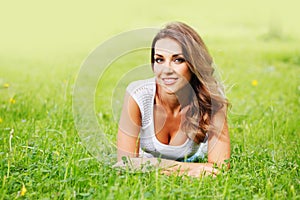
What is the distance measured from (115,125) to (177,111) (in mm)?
963

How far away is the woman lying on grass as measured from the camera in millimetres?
3117

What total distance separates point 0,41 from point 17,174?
11535 millimetres

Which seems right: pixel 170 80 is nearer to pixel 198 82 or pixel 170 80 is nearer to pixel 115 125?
pixel 198 82

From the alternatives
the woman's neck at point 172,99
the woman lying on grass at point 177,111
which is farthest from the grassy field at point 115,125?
the woman's neck at point 172,99

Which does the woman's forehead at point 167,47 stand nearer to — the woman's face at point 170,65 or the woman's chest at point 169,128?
the woman's face at point 170,65

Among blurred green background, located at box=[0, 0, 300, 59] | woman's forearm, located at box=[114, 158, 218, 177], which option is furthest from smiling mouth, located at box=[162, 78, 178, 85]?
blurred green background, located at box=[0, 0, 300, 59]

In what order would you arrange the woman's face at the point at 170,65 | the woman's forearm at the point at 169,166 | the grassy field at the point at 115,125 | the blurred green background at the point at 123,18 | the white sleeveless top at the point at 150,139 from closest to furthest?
the grassy field at the point at 115,125 < the woman's forearm at the point at 169,166 < the woman's face at the point at 170,65 < the white sleeveless top at the point at 150,139 < the blurred green background at the point at 123,18

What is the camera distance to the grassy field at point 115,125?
260 centimetres

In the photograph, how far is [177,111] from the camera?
11.3ft

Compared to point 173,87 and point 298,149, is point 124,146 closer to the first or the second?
point 173,87

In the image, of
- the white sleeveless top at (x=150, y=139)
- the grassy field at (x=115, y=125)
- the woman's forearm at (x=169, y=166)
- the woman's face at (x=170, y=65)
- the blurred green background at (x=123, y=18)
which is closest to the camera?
the grassy field at (x=115, y=125)

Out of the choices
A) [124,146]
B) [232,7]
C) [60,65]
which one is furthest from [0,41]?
[124,146]

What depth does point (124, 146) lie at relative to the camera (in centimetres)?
320

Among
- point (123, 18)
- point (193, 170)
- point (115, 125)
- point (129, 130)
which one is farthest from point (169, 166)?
point (123, 18)
